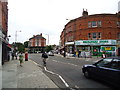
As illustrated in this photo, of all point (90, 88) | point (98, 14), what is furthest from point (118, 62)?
point (98, 14)

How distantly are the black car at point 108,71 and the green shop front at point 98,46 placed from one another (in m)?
22.1

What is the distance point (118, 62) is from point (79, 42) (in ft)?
83.7

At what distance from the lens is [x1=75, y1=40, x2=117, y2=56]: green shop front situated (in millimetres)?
27894

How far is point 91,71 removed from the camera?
6602mm

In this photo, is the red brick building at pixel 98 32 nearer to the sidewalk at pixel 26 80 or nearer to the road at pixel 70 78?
the road at pixel 70 78

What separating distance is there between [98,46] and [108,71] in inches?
974

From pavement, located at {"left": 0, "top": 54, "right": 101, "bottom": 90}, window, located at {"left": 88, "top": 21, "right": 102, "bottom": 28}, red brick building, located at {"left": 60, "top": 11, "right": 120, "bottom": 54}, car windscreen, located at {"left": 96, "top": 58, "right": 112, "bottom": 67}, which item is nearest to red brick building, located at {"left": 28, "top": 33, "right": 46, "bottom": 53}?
red brick building, located at {"left": 60, "top": 11, "right": 120, "bottom": 54}

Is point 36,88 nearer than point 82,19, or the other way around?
point 36,88

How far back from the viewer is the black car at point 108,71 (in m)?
4.93

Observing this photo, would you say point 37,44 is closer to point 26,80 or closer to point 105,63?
point 26,80

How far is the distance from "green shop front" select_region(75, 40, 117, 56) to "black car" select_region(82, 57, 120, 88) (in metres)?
22.1

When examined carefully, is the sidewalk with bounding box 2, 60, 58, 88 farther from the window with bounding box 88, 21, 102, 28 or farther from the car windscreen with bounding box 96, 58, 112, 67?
the window with bounding box 88, 21, 102, 28

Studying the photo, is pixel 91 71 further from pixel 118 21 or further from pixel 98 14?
pixel 118 21

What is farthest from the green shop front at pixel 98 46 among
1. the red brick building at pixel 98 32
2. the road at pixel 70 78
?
the road at pixel 70 78
